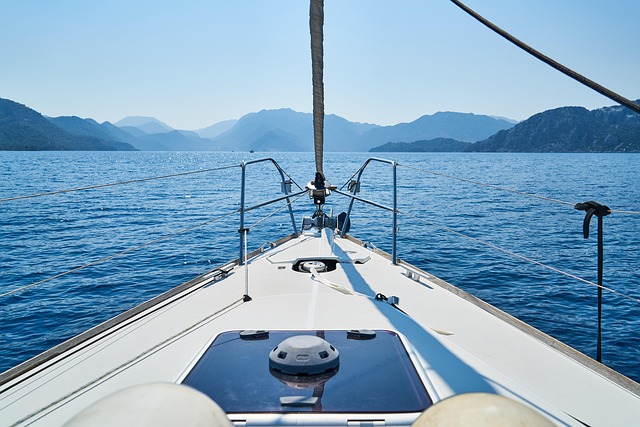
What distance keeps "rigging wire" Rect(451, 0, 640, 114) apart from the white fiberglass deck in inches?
70.1

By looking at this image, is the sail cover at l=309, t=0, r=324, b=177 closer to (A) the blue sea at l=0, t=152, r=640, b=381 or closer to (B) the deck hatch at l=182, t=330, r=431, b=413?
(A) the blue sea at l=0, t=152, r=640, b=381

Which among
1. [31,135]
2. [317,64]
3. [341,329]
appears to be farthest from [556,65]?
[31,135]

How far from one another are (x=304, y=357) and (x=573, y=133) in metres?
176

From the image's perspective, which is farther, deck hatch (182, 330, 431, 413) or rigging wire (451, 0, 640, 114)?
rigging wire (451, 0, 640, 114)

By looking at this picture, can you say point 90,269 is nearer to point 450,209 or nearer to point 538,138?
point 450,209

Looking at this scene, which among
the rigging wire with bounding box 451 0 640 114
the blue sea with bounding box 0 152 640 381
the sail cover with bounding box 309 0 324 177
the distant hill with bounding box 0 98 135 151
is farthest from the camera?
the distant hill with bounding box 0 98 135 151

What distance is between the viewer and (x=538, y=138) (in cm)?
15738

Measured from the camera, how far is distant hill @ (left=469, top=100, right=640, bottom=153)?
5743 inches

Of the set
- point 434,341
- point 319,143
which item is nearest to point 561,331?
point 319,143

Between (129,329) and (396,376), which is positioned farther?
(129,329)

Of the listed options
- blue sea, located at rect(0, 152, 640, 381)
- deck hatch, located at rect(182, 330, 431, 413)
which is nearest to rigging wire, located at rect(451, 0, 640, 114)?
blue sea, located at rect(0, 152, 640, 381)

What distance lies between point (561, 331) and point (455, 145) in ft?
653

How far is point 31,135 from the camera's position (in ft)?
528

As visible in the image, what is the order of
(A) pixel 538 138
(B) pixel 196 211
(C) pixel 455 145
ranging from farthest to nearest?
(C) pixel 455 145 → (A) pixel 538 138 → (B) pixel 196 211
